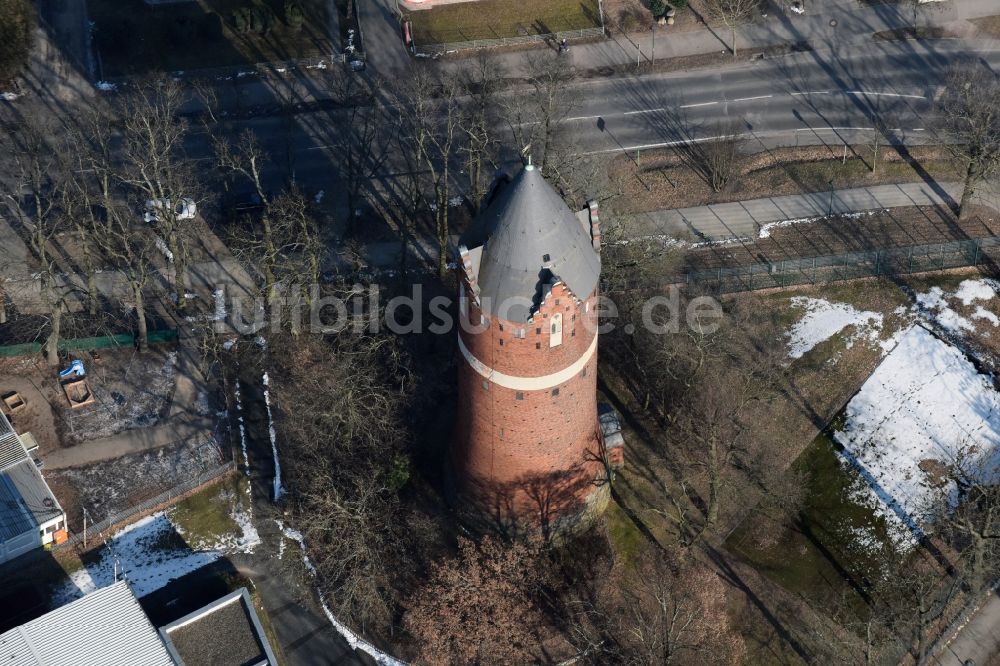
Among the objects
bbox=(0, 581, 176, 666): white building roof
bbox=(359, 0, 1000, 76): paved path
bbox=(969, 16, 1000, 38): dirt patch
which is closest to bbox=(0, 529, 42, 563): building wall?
bbox=(0, 581, 176, 666): white building roof

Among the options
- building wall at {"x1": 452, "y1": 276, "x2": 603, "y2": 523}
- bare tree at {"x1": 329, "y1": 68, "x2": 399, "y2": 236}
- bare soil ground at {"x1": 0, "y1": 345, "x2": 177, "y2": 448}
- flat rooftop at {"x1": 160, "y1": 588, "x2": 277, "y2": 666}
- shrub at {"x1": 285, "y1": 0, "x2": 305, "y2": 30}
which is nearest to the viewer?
building wall at {"x1": 452, "y1": 276, "x2": 603, "y2": 523}

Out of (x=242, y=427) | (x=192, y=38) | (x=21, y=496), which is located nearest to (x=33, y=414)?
(x=21, y=496)

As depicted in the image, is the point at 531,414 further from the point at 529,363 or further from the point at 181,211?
the point at 181,211

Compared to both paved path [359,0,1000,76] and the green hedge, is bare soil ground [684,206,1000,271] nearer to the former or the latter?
paved path [359,0,1000,76]

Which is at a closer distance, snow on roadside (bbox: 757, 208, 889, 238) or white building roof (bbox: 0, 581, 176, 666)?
white building roof (bbox: 0, 581, 176, 666)

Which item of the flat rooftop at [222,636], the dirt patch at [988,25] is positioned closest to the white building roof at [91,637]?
the flat rooftop at [222,636]

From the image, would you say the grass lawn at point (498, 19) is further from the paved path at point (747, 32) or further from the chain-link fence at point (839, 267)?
the chain-link fence at point (839, 267)

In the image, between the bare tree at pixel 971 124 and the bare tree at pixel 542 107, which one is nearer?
the bare tree at pixel 971 124
